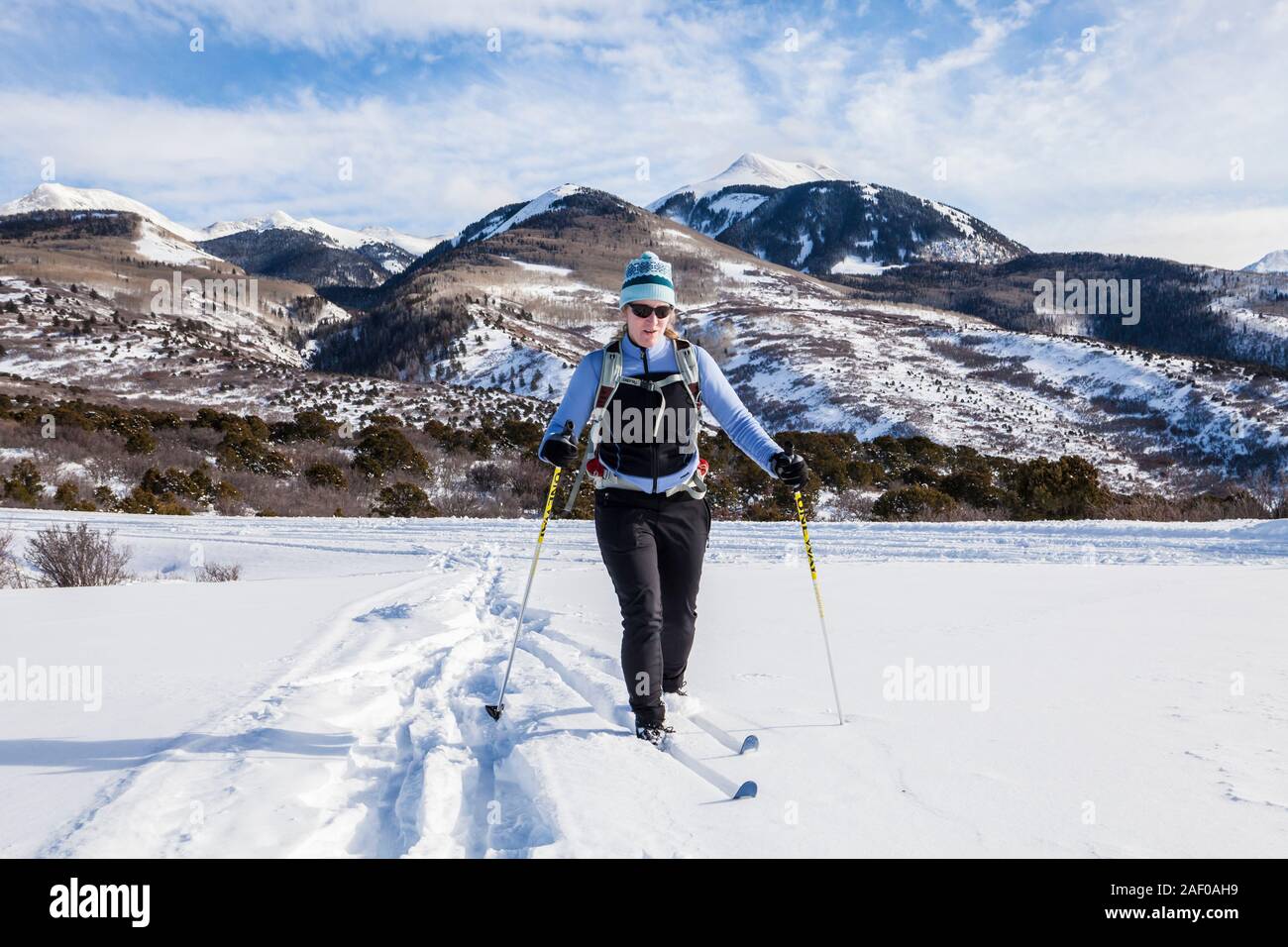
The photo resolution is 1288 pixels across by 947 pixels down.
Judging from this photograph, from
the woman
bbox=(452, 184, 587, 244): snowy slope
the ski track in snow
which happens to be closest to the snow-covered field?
the ski track in snow

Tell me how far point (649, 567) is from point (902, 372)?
46511 millimetres

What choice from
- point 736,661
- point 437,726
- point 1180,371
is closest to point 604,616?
point 736,661

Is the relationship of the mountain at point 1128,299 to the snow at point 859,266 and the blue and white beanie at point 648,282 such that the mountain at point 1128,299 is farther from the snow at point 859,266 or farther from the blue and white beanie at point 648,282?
the blue and white beanie at point 648,282

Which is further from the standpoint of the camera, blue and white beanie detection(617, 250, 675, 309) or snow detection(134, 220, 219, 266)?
snow detection(134, 220, 219, 266)

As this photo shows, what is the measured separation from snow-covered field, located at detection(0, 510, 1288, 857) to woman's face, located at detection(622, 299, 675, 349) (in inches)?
65.8

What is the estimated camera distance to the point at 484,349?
53719 millimetres

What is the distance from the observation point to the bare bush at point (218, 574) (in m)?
8.65

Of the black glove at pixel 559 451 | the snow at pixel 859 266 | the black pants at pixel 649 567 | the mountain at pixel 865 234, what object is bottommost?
the black pants at pixel 649 567

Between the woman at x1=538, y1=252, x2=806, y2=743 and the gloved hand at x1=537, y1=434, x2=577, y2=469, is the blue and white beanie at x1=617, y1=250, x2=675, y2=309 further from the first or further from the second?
the gloved hand at x1=537, y1=434, x2=577, y2=469

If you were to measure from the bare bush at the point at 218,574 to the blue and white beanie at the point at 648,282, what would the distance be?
7333 mm

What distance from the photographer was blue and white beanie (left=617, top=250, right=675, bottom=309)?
10.4 ft

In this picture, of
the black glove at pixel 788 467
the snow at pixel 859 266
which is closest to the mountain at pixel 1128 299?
the snow at pixel 859 266
